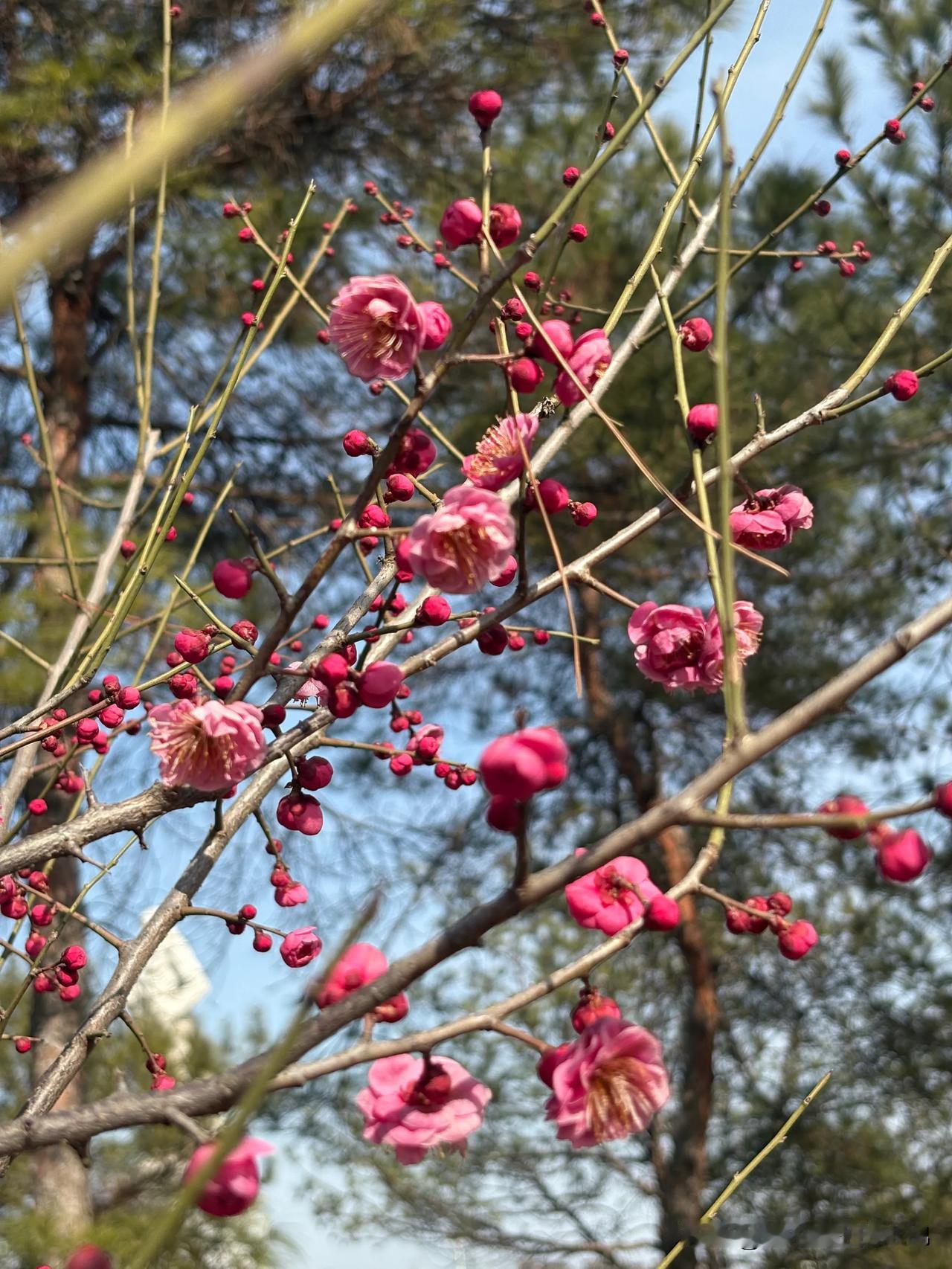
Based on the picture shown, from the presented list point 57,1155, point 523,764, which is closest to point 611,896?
point 523,764

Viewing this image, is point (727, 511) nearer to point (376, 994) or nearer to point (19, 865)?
point (376, 994)

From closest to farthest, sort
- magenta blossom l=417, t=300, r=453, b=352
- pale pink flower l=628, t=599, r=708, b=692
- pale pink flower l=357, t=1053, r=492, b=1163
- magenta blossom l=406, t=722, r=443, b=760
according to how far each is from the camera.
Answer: pale pink flower l=357, t=1053, r=492, b=1163 < magenta blossom l=417, t=300, r=453, b=352 < pale pink flower l=628, t=599, r=708, b=692 < magenta blossom l=406, t=722, r=443, b=760

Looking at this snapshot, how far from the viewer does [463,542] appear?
924mm

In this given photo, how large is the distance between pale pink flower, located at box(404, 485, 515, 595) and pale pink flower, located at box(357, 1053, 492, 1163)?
14.2 inches

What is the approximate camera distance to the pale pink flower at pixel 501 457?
1.02 m

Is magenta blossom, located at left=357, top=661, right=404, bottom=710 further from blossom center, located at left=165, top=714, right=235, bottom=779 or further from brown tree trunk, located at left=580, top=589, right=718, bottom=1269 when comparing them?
brown tree trunk, located at left=580, top=589, right=718, bottom=1269

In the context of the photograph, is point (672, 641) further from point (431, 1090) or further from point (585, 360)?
point (431, 1090)

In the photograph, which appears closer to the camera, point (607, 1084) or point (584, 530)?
point (607, 1084)

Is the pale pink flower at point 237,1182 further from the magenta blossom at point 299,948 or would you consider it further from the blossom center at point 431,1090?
the magenta blossom at point 299,948

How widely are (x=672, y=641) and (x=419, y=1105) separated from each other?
0.51 m

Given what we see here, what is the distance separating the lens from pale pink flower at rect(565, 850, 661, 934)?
83cm

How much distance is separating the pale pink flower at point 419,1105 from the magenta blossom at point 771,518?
629 mm

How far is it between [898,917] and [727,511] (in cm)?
585

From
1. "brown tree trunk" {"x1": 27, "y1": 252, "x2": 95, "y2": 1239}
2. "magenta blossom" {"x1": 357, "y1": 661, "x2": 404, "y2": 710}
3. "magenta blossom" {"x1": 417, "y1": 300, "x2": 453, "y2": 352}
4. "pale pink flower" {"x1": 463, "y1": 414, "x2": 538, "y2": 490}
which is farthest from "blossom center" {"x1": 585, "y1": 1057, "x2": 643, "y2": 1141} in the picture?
"brown tree trunk" {"x1": 27, "y1": 252, "x2": 95, "y2": 1239}
